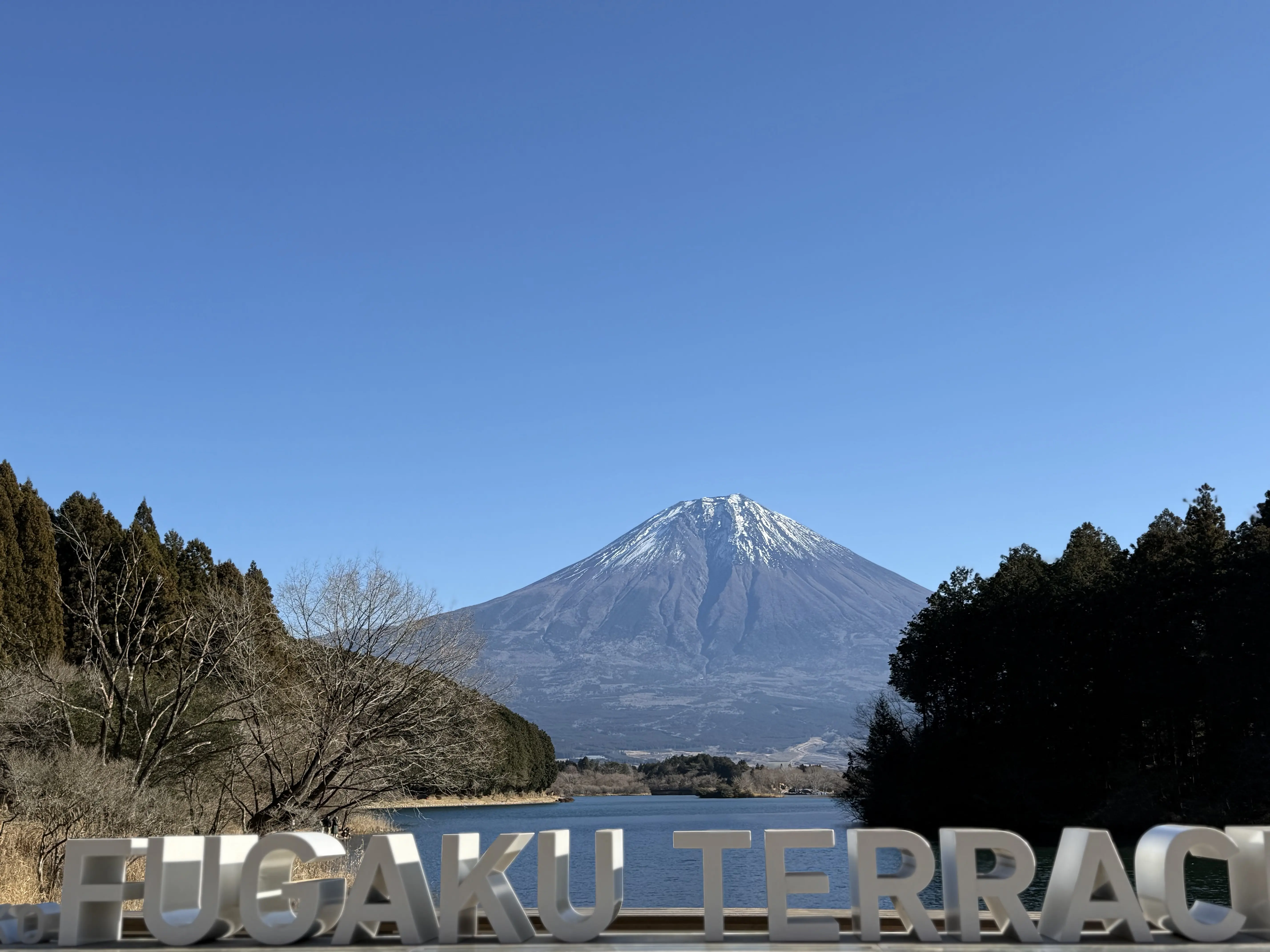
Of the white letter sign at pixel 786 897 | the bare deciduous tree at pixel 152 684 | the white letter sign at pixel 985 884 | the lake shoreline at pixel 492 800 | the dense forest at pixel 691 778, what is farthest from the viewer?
the dense forest at pixel 691 778

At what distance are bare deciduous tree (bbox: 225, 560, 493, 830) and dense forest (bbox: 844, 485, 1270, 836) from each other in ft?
73.8

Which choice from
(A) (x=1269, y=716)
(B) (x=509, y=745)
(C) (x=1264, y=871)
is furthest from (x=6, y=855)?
(B) (x=509, y=745)

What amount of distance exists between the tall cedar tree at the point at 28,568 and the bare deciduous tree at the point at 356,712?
15.0 m

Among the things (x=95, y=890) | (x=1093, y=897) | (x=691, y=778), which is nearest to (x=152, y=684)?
(x=95, y=890)

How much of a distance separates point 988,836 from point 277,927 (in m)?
6.45

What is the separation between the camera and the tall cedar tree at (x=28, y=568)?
37562 millimetres

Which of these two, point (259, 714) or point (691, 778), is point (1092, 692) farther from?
point (691, 778)

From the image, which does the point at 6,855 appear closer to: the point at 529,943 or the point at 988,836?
the point at 529,943

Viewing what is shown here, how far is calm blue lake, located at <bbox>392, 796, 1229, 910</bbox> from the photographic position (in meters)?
22.7

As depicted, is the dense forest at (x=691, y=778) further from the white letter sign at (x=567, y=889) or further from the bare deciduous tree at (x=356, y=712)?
the white letter sign at (x=567, y=889)

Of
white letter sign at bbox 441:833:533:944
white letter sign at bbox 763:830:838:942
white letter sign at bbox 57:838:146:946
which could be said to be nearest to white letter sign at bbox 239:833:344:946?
white letter sign at bbox 441:833:533:944

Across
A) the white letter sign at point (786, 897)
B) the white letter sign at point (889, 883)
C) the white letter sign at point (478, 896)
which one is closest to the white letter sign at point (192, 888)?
the white letter sign at point (478, 896)

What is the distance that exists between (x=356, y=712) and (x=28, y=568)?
2102cm

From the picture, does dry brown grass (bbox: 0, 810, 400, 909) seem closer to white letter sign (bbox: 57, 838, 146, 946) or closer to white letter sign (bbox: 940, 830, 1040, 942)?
white letter sign (bbox: 57, 838, 146, 946)
